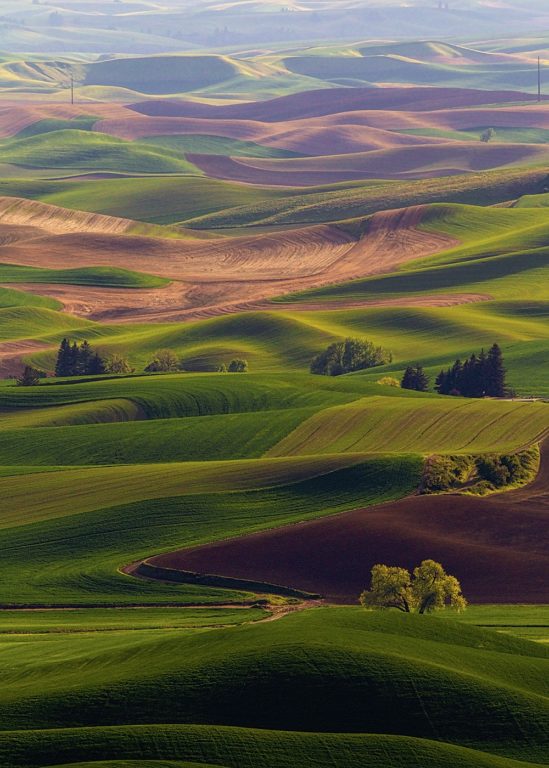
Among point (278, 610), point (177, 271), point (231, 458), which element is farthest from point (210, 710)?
point (177, 271)

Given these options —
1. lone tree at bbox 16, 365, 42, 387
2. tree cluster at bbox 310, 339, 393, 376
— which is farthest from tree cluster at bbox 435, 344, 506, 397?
lone tree at bbox 16, 365, 42, 387

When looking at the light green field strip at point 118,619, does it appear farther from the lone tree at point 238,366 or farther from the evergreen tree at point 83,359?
the lone tree at point 238,366

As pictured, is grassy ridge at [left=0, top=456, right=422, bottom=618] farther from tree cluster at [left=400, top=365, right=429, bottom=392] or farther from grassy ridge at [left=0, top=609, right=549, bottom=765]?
tree cluster at [left=400, top=365, right=429, bottom=392]

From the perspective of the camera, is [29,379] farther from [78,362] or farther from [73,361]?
[78,362]

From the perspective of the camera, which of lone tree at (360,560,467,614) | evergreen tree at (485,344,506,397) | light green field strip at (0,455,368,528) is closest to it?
lone tree at (360,560,467,614)

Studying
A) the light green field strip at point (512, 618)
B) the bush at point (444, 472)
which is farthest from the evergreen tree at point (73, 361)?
the light green field strip at point (512, 618)

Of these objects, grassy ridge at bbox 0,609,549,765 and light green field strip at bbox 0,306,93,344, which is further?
light green field strip at bbox 0,306,93,344
